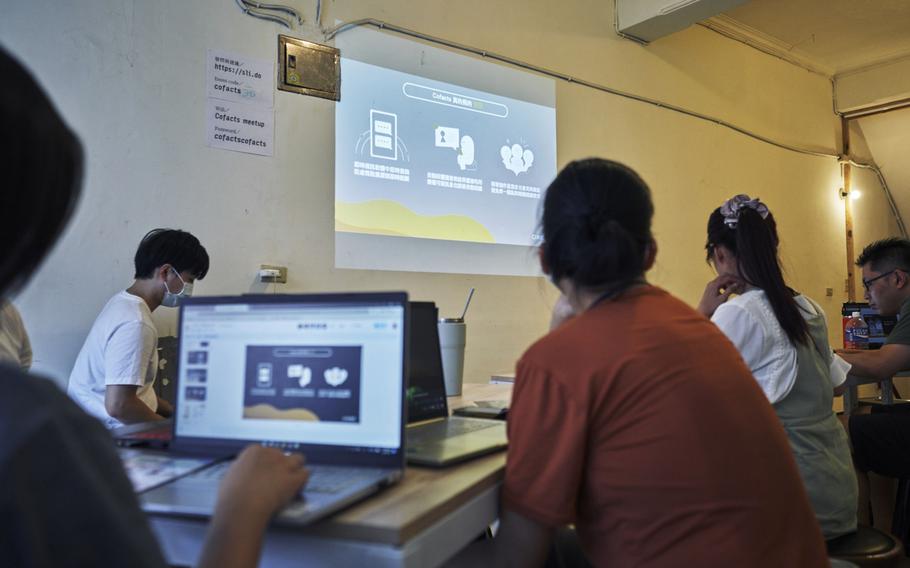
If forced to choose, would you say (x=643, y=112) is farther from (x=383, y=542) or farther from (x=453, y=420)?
→ (x=383, y=542)

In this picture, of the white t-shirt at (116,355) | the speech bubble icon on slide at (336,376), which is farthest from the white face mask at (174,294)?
the speech bubble icon on slide at (336,376)

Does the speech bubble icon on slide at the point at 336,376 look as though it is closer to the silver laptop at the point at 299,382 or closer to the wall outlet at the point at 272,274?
the silver laptop at the point at 299,382

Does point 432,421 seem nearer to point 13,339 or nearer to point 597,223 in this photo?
point 597,223

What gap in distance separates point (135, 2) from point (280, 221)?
945 mm

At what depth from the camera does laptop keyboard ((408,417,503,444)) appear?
44.9 inches

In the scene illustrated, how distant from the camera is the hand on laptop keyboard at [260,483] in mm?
667

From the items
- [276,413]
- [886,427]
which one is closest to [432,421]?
[276,413]

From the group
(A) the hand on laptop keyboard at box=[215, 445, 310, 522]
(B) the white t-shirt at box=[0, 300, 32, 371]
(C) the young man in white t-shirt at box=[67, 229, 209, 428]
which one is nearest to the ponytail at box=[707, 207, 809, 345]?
(A) the hand on laptop keyboard at box=[215, 445, 310, 522]

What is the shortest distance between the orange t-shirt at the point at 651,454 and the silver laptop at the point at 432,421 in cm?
15

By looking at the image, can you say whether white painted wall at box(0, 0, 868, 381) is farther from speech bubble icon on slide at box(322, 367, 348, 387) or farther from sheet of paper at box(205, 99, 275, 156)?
speech bubble icon on slide at box(322, 367, 348, 387)

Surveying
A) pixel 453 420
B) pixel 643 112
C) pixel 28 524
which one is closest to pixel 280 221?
pixel 453 420

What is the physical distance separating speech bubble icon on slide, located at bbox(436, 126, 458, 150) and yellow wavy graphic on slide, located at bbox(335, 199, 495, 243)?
341mm

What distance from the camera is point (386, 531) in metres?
0.68

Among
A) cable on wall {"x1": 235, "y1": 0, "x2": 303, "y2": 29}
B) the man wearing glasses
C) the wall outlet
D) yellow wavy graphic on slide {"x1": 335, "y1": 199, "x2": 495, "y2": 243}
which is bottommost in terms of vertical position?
the man wearing glasses
